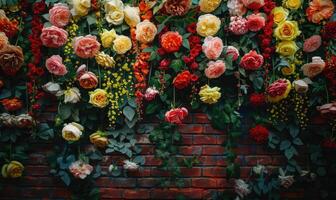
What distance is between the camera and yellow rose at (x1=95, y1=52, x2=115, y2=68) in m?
2.65

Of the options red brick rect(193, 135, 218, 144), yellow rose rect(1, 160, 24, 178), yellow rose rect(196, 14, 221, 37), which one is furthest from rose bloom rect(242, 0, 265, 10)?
yellow rose rect(1, 160, 24, 178)

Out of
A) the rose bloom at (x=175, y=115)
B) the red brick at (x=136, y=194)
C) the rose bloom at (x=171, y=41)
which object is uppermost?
the rose bloom at (x=171, y=41)

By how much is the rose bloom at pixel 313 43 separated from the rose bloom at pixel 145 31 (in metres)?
1.19

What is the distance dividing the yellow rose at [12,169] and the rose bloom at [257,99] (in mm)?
1880

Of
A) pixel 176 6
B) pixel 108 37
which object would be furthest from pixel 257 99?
pixel 108 37

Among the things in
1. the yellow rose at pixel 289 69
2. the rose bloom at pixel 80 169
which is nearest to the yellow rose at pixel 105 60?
the rose bloom at pixel 80 169

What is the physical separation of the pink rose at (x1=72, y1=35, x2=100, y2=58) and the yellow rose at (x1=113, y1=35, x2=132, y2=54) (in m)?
0.14

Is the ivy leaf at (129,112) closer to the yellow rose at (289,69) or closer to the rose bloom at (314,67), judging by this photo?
the yellow rose at (289,69)

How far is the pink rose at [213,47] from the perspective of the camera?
2588 millimetres

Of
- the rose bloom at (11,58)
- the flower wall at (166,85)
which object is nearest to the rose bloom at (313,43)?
the flower wall at (166,85)

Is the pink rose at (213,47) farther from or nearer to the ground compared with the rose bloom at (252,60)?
farther from the ground

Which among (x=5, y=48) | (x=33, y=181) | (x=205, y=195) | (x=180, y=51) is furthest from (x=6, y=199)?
(x=180, y=51)

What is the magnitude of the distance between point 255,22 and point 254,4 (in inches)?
5.8

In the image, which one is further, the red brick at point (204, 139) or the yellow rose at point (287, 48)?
the red brick at point (204, 139)
